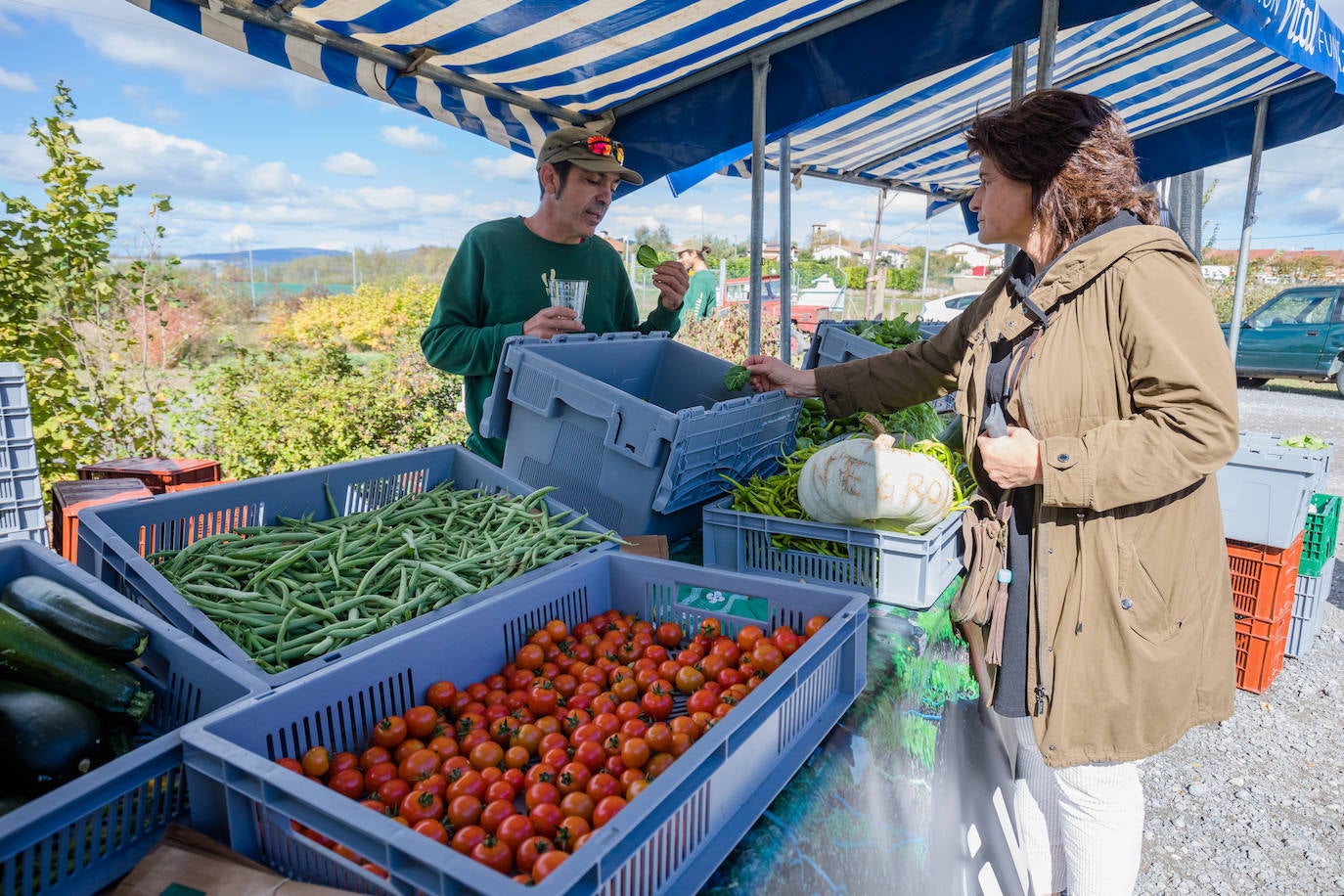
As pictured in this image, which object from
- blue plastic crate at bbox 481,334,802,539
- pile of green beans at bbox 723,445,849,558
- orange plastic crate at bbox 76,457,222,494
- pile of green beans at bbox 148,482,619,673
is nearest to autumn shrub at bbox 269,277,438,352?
orange plastic crate at bbox 76,457,222,494

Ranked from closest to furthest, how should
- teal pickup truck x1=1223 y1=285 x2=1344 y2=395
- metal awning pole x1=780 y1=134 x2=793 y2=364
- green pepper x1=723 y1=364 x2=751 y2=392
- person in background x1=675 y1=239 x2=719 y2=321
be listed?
green pepper x1=723 y1=364 x2=751 y2=392 < metal awning pole x1=780 y1=134 x2=793 y2=364 < person in background x1=675 y1=239 x2=719 y2=321 < teal pickup truck x1=1223 y1=285 x2=1344 y2=395

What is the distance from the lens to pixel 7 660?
1309 millimetres

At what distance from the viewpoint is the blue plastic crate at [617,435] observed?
2289 mm

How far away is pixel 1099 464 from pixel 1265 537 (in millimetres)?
2986

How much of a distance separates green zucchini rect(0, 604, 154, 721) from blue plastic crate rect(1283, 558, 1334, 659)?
5196 millimetres

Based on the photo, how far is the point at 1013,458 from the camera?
1729 mm

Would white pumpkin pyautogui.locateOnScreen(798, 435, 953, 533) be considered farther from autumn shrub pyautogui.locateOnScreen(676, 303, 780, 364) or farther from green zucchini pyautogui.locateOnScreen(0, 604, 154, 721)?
autumn shrub pyautogui.locateOnScreen(676, 303, 780, 364)

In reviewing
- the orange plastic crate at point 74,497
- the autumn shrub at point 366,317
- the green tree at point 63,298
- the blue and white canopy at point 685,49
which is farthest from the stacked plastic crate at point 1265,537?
the autumn shrub at point 366,317

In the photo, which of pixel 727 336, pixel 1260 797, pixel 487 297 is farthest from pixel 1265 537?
pixel 727 336

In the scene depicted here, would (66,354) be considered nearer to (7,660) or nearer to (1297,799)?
(7,660)

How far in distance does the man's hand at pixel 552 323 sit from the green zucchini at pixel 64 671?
5.56 ft

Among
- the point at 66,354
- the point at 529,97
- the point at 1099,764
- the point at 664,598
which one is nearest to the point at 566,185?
the point at 529,97

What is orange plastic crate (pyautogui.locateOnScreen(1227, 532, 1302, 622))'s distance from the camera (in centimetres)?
384

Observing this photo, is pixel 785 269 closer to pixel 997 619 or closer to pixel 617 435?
pixel 617 435
